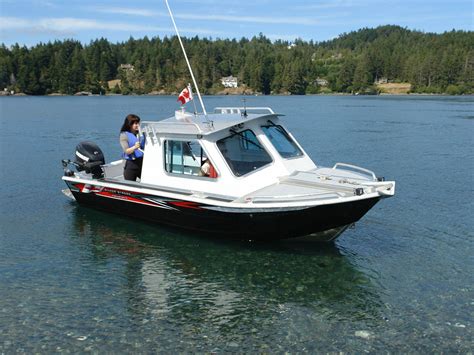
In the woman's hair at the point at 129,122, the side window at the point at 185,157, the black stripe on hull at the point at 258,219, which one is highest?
the woman's hair at the point at 129,122

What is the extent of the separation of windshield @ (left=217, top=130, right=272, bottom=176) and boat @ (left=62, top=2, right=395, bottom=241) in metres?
0.02

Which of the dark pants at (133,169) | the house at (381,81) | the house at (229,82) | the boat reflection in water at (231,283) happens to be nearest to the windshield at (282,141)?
the boat reflection in water at (231,283)

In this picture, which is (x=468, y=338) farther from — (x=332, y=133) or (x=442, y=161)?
(x=332, y=133)

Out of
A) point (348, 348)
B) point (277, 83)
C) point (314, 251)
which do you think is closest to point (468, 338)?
point (348, 348)

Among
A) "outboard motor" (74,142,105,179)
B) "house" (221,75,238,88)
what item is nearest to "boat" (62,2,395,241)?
"outboard motor" (74,142,105,179)

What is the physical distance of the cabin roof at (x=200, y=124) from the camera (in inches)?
478

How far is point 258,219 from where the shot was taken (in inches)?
441

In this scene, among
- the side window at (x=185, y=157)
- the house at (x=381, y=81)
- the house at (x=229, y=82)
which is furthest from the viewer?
the house at (x=229, y=82)

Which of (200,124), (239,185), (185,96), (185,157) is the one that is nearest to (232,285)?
(239,185)

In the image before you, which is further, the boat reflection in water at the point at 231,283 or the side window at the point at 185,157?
the side window at the point at 185,157

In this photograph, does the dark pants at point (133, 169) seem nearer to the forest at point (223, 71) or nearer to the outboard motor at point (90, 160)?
the outboard motor at point (90, 160)

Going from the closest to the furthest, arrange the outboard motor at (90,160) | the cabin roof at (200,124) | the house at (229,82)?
the cabin roof at (200,124) < the outboard motor at (90,160) < the house at (229,82)

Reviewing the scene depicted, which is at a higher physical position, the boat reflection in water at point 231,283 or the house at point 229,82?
→ the house at point 229,82

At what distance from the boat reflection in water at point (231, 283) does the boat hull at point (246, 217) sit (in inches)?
15.9
